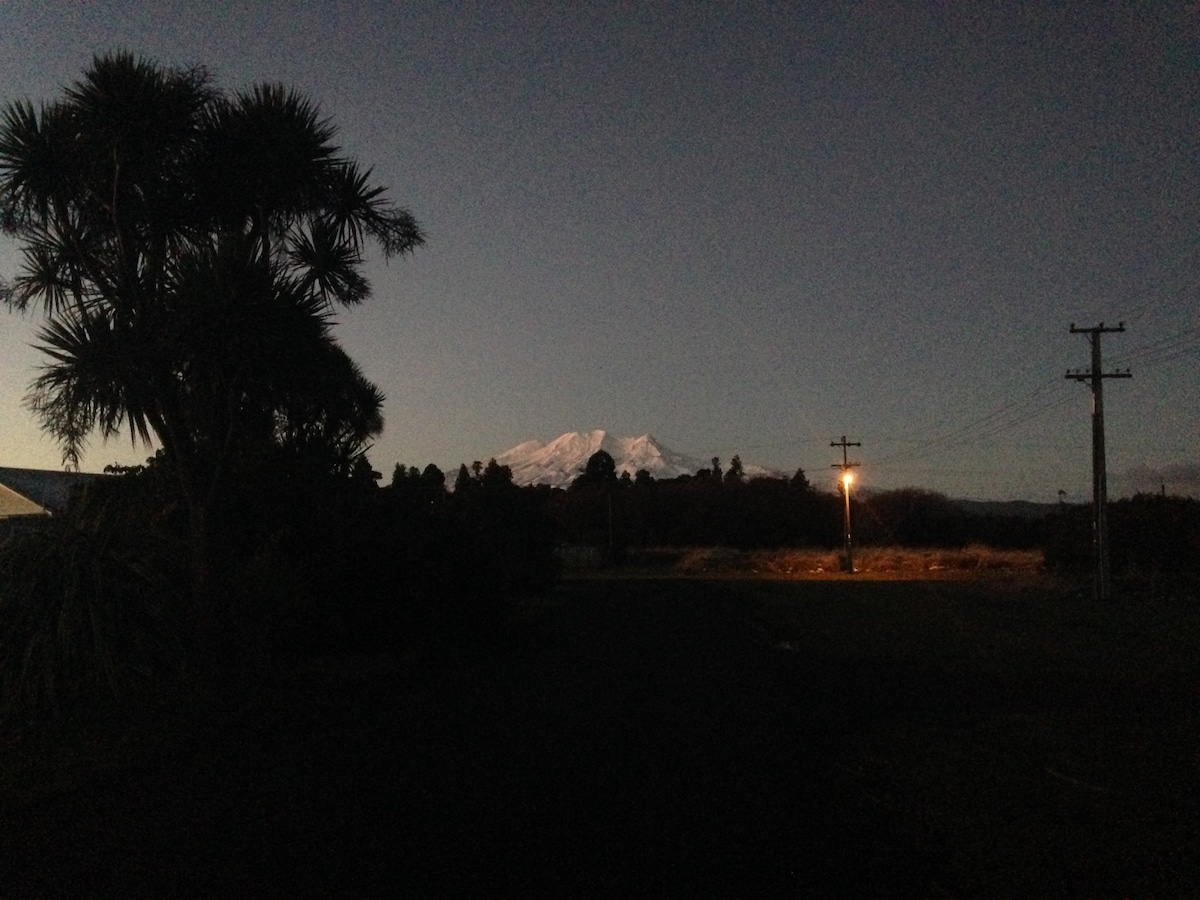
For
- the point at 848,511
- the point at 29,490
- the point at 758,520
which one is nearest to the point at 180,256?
the point at 29,490

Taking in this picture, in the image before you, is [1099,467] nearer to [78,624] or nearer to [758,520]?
[78,624]

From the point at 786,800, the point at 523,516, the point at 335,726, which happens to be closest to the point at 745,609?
the point at 523,516

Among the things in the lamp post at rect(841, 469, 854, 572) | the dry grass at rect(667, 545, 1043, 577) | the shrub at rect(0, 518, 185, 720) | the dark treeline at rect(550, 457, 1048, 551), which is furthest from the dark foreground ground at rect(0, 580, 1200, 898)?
the dark treeline at rect(550, 457, 1048, 551)

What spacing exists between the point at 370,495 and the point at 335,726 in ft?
29.4

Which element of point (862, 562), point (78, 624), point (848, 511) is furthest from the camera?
point (862, 562)

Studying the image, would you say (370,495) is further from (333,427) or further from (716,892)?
(716,892)

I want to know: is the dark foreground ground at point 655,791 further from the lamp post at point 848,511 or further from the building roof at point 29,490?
the lamp post at point 848,511

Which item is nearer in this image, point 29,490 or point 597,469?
point 29,490

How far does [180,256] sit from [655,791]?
8610 millimetres

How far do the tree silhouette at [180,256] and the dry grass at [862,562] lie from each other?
167 ft

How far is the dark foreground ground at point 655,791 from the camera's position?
240 inches

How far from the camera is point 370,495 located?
19.6 meters

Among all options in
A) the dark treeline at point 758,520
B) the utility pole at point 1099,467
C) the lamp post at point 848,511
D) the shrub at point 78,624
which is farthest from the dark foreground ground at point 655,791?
the dark treeline at point 758,520

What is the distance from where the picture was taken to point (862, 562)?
7106 centimetres
